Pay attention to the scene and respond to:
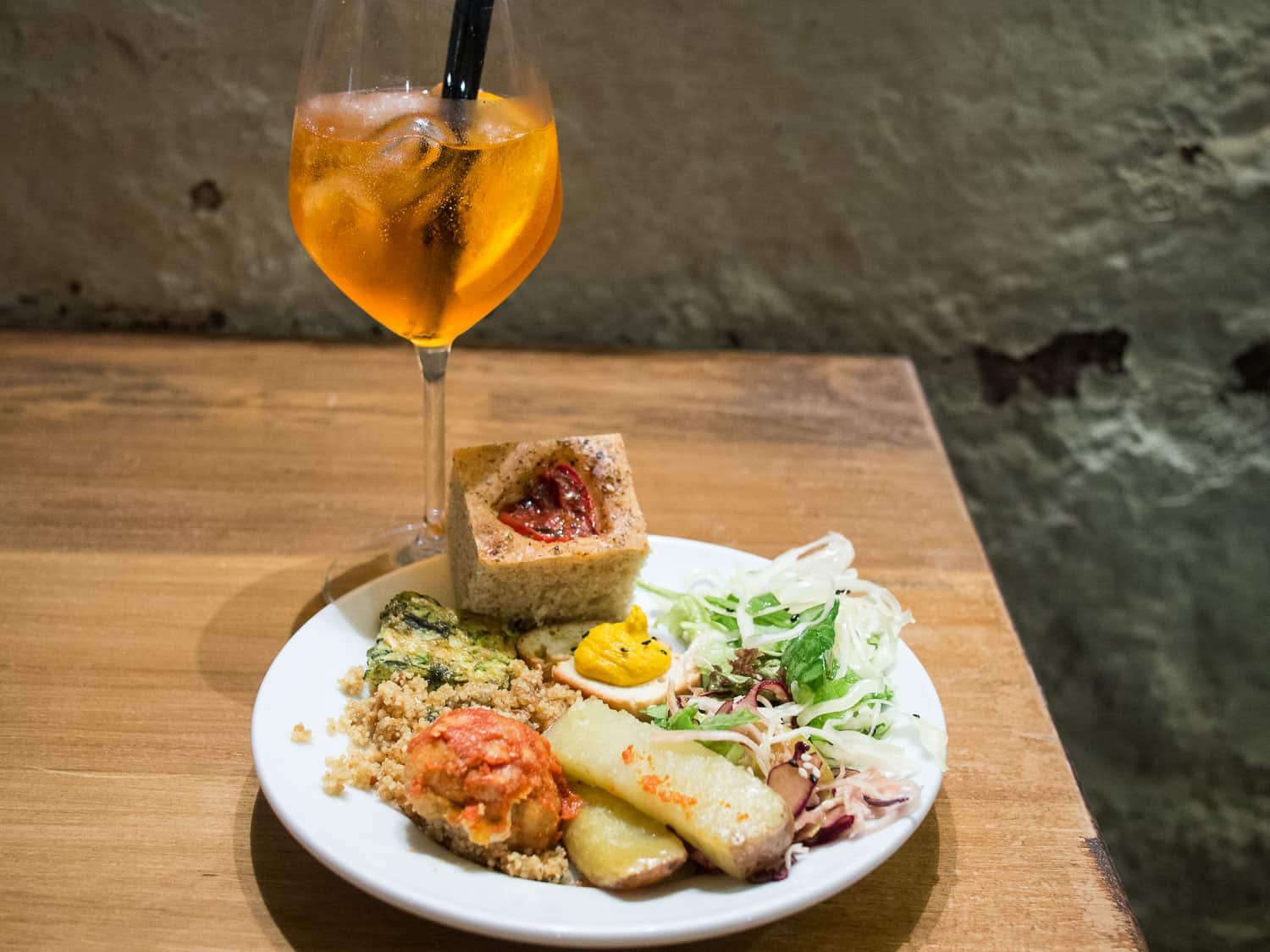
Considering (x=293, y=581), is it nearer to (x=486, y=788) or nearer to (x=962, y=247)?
(x=486, y=788)

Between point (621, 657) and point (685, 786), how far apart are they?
0.26m

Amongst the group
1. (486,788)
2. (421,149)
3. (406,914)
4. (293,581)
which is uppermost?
(421,149)

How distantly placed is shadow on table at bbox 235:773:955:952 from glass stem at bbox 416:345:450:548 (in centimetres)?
50

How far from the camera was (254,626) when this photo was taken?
133cm

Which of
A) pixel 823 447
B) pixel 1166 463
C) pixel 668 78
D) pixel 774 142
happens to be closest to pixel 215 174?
pixel 668 78

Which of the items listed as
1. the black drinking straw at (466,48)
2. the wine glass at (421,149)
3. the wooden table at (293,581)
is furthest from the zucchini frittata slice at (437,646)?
the black drinking straw at (466,48)

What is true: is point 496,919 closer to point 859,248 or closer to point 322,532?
point 322,532

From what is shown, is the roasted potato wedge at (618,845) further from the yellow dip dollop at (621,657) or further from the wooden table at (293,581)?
the yellow dip dollop at (621,657)

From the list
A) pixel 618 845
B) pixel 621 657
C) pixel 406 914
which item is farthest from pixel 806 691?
pixel 406 914

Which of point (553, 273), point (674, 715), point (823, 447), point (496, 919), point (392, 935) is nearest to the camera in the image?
point (496, 919)

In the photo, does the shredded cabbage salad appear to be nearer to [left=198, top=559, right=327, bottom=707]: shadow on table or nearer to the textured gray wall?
[left=198, top=559, right=327, bottom=707]: shadow on table

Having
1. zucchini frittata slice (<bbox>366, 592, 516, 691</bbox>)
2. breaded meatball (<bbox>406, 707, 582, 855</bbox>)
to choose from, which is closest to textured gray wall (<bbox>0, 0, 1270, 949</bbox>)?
zucchini frittata slice (<bbox>366, 592, 516, 691</bbox>)

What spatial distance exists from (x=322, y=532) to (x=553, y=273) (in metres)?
0.93

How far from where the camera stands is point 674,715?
1094mm
